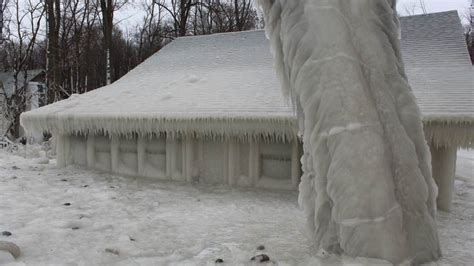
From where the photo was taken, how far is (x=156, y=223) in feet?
11.6

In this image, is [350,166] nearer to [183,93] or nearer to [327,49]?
[327,49]

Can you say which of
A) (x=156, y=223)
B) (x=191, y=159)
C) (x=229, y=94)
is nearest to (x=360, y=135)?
(x=156, y=223)

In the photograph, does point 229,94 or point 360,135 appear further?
point 229,94

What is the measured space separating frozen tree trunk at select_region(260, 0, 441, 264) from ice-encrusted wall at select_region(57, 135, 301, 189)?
2.55 meters

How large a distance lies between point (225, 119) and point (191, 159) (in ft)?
3.71

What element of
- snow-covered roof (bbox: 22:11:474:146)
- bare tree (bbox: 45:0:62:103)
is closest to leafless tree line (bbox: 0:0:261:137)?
bare tree (bbox: 45:0:62:103)

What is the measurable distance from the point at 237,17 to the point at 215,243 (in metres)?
16.8

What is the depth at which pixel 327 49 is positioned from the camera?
249 centimetres

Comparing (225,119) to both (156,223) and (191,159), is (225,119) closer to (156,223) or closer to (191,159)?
(191,159)

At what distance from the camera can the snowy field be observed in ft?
8.60

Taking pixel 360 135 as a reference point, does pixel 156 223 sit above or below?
below

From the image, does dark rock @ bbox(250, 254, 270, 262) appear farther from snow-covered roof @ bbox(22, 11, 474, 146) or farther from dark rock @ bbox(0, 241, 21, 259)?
snow-covered roof @ bbox(22, 11, 474, 146)

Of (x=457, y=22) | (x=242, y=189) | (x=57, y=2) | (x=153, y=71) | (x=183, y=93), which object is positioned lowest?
(x=242, y=189)

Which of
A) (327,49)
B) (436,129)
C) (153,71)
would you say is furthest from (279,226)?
(153,71)
